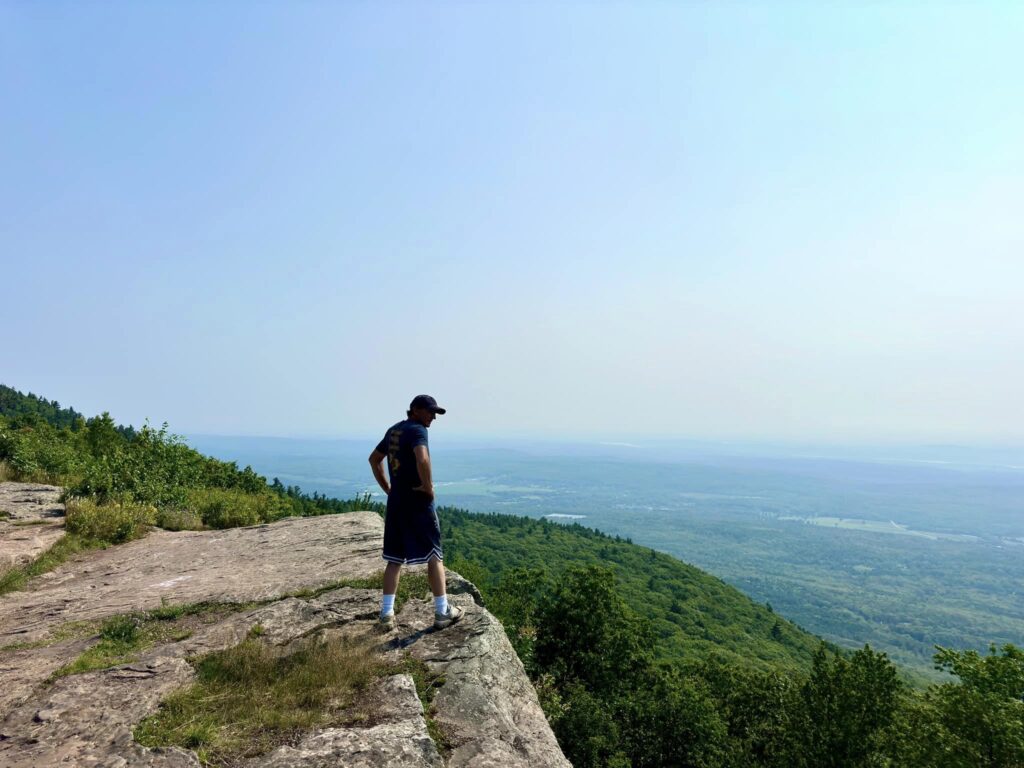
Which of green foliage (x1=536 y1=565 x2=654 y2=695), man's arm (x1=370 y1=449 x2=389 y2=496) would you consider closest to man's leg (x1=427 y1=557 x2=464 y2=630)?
man's arm (x1=370 y1=449 x2=389 y2=496)

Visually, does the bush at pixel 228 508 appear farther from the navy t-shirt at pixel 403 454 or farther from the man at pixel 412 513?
the navy t-shirt at pixel 403 454

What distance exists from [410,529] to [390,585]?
0.79m

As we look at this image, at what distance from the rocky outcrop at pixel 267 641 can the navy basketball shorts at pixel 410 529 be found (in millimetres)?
994

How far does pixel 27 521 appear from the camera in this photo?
11758 mm

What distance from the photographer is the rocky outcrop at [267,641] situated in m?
4.34

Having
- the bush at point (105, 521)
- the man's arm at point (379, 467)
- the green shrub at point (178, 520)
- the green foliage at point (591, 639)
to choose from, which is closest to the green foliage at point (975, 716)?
the green foliage at point (591, 639)

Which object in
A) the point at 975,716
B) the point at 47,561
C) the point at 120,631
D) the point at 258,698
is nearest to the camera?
the point at 258,698

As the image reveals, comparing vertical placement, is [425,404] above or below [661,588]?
above

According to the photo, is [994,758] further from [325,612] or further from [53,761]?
[53,761]

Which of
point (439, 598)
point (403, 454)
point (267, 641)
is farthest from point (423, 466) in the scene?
point (267, 641)

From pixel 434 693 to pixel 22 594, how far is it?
328 inches

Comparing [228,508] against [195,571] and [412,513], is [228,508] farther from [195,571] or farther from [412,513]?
[412,513]

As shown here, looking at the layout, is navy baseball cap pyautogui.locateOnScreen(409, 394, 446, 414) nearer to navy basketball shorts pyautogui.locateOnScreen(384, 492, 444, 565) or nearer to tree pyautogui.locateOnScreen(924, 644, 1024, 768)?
navy basketball shorts pyautogui.locateOnScreen(384, 492, 444, 565)

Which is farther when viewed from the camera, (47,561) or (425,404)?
(47,561)
